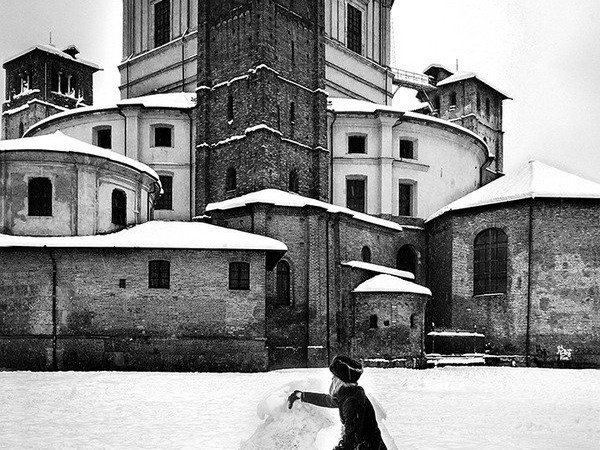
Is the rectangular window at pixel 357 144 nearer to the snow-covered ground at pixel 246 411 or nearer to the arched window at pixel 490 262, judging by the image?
the arched window at pixel 490 262

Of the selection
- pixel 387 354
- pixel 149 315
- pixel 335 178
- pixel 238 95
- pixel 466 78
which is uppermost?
pixel 466 78

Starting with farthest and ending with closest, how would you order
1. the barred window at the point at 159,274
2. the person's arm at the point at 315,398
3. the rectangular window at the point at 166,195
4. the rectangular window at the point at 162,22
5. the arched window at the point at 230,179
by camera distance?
the rectangular window at the point at 162,22
the rectangular window at the point at 166,195
the arched window at the point at 230,179
the barred window at the point at 159,274
the person's arm at the point at 315,398

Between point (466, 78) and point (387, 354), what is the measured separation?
93.1 ft

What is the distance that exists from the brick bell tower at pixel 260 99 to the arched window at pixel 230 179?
0.04m

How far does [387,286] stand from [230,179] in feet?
28.1

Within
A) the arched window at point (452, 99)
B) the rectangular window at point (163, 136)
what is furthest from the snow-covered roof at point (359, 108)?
the arched window at point (452, 99)

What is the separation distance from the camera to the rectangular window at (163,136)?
3728 centimetres

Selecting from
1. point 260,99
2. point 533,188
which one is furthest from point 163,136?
point 533,188

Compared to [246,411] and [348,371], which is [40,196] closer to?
[246,411]

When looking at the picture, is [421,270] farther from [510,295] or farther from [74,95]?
[74,95]

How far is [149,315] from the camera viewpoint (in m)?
26.4

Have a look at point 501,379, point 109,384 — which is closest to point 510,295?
point 501,379

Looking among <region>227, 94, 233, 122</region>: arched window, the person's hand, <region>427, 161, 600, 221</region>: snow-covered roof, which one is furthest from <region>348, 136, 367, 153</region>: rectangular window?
the person's hand

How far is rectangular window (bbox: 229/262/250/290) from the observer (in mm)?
27312
